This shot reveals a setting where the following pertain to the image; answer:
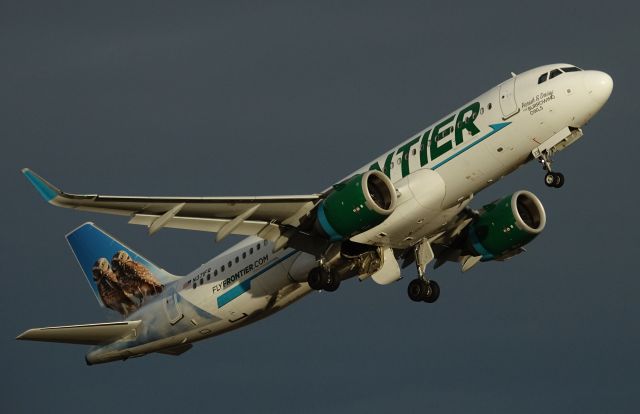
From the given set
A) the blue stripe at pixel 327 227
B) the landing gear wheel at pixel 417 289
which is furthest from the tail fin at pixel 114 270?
the blue stripe at pixel 327 227

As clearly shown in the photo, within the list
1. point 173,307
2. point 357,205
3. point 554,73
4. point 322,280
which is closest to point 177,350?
point 173,307

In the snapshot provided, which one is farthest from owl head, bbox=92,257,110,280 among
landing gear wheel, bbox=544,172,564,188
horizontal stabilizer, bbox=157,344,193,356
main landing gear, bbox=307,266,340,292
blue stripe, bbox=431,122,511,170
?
landing gear wheel, bbox=544,172,564,188

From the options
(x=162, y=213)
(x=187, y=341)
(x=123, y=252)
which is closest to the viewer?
(x=162, y=213)

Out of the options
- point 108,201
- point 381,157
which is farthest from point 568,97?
point 108,201

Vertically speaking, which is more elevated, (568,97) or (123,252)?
(123,252)

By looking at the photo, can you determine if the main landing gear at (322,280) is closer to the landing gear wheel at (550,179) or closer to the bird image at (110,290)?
the landing gear wheel at (550,179)

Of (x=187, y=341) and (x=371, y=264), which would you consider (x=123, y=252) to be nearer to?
(x=187, y=341)
